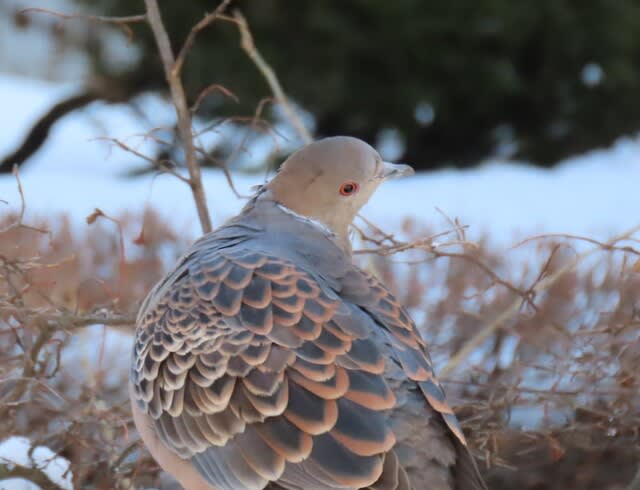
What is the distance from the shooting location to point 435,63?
9492mm

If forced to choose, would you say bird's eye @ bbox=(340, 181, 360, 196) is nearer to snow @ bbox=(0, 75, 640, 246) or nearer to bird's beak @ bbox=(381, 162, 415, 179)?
bird's beak @ bbox=(381, 162, 415, 179)

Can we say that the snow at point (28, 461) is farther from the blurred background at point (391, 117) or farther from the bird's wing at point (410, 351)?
the blurred background at point (391, 117)

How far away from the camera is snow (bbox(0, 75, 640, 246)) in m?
6.75

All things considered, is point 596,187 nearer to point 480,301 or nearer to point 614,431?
point 480,301

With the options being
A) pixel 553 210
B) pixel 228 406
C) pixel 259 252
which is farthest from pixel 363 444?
pixel 553 210

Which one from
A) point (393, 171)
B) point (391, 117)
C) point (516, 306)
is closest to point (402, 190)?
point (391, 117)

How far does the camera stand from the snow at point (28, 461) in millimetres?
2818

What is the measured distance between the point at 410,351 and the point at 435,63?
7524mm

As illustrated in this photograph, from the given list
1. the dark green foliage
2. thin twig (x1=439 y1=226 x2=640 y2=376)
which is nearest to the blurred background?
the dark green foliage

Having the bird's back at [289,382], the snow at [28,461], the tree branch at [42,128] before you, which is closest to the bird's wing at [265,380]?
the bird's back at [289,382]

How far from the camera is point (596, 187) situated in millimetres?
9305

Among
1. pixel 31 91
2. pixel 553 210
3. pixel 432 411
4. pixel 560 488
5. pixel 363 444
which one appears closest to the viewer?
pixel 363 444

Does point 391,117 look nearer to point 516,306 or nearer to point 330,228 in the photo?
point 516,306

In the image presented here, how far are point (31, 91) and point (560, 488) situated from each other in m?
11.5
